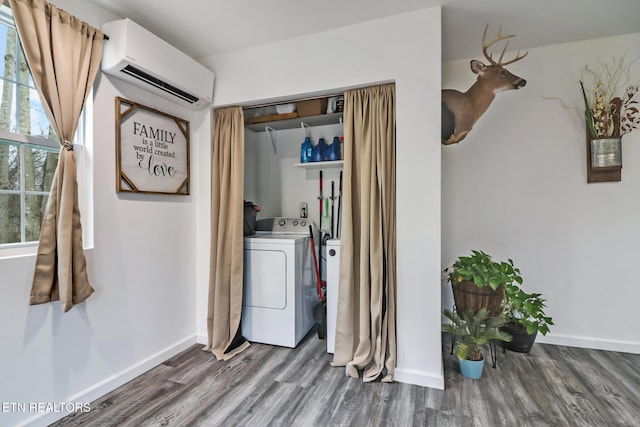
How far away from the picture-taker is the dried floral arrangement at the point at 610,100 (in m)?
2.45

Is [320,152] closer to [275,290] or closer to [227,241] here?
[227,241]

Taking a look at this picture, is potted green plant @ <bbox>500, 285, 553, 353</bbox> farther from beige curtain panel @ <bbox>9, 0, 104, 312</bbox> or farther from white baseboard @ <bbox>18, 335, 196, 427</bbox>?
beige curtain panel @ <bbox>9, 0, 104, 312</bbox>

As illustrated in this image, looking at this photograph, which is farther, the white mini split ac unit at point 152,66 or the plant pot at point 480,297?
the plant pot at point 480,297

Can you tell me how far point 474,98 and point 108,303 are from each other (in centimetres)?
300

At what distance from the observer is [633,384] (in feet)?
6.57

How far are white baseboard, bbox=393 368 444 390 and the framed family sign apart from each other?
7.54 feet

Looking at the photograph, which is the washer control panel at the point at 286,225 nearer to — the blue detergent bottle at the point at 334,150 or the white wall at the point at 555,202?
the blue detergent bottle at the point at 334,150

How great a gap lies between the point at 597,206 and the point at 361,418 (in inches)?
106

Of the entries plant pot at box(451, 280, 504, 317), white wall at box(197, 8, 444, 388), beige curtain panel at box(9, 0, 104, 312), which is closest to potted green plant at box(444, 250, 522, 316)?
plant pot at box(451, 280, 504, 317)

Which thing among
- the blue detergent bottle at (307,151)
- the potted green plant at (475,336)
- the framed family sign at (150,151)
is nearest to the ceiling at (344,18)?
the framed family sign at (150,151)

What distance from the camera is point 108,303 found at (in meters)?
1.98

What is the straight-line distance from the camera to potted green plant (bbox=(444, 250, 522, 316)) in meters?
2.05

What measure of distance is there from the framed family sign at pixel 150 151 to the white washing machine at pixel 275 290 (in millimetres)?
852

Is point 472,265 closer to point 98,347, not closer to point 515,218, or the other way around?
point 515,218
